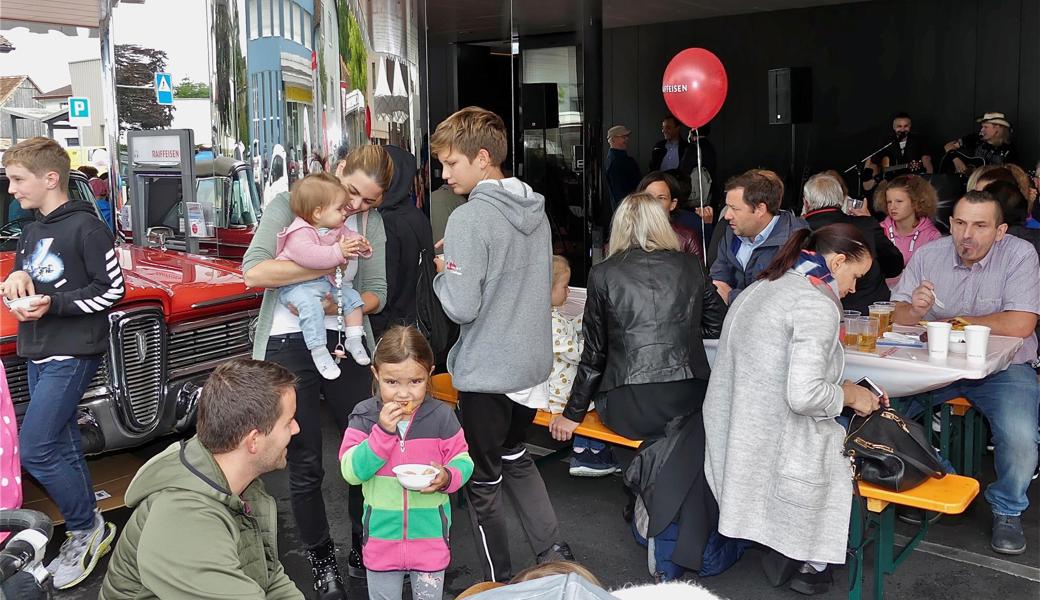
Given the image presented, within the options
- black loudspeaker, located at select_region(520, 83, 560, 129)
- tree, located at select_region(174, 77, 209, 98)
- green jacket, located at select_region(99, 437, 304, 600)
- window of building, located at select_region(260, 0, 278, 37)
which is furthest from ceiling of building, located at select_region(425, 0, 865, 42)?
green jacket, located at select_region(99, 437, 304, 600)

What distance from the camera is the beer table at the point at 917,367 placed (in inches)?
150

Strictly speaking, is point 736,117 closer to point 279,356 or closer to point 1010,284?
point 1010,284

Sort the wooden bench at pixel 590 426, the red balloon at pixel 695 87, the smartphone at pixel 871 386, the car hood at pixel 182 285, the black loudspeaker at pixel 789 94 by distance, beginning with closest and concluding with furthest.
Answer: the smartphone at pixel 871 386 < the wooden bench at pixel 590 426 < the car hood at pixel 182 285 < the red balloon at pixel 695 87 < the black loudspeaker at pixel 789 94

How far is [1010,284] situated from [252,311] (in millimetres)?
3722

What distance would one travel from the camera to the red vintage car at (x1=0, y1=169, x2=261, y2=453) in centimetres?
435

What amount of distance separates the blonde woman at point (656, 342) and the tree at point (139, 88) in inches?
141

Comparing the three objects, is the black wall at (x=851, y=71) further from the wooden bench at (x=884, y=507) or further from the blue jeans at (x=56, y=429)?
the blue jeans at (x=56, y=429)

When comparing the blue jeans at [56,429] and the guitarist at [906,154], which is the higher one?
the guitarist at [906,154]

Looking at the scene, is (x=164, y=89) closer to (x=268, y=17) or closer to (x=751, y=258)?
(x=268, y=17)

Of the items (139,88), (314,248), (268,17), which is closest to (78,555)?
(314,248)

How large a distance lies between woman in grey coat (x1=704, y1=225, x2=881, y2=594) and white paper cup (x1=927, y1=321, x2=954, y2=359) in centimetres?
60

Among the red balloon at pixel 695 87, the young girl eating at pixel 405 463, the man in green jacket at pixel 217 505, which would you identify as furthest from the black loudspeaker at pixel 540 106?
the man in green jacket at pixel 217 505

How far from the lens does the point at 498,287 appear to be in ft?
11.1

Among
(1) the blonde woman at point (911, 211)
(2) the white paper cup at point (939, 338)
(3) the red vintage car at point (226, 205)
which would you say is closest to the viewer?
(2) the white paper cup at point (939, 338)
